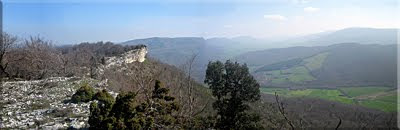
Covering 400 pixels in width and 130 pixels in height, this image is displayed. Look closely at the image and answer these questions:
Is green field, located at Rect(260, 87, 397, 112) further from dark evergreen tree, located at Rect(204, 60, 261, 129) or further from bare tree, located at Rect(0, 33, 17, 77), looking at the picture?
bare tree, located at Rect(0, 33, 17, 77)

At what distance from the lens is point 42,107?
45.0 ft

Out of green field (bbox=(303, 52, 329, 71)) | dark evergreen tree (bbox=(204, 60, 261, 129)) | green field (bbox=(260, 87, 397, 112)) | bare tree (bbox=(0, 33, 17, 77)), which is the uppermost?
bare tree (bbox=(0, 33, 17, 77))

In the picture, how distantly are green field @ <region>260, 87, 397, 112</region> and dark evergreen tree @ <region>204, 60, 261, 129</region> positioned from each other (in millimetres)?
17103

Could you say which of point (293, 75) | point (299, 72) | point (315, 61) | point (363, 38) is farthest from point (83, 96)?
point (363, 38)

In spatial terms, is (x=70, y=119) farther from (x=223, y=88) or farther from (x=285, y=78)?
(x=285, y=78)

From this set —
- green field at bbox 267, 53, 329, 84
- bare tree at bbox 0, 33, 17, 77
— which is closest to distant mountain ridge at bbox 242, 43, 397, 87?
green field at bbox 267, 53, 329, 84

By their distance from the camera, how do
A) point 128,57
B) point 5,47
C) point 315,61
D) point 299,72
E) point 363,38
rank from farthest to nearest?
1. point 363,38
2. point 315,61
3. point 299,72
4. point 128,57
5. point 5,47

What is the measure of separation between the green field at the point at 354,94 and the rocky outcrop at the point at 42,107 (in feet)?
80.4

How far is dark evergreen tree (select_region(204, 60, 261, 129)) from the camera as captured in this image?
62.3ft

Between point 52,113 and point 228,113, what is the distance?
10.1 m

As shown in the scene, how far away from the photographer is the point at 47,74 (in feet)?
84.1

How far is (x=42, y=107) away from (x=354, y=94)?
135 ft

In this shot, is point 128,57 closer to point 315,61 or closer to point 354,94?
point 354,94

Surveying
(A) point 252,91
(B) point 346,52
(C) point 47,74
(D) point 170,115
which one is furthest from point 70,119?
(B) point 346,52
